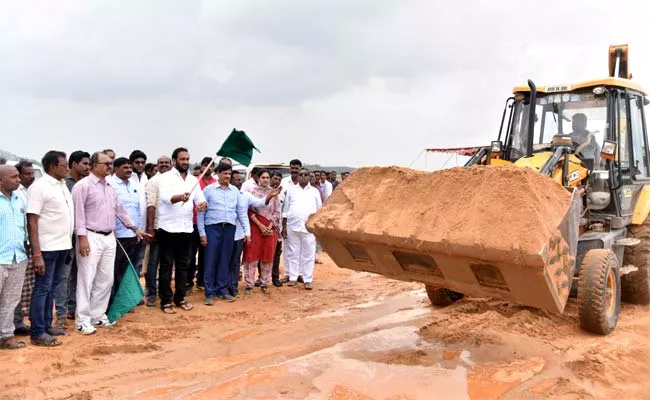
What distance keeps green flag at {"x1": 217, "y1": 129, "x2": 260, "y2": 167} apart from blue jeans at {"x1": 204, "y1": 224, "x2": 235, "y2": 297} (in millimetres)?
907

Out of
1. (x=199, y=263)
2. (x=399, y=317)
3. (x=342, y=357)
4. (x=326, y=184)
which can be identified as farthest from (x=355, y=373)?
(x=326, y=184)

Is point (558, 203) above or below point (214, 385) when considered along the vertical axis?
above

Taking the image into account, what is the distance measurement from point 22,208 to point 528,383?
183 inches

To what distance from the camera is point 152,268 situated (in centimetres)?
670

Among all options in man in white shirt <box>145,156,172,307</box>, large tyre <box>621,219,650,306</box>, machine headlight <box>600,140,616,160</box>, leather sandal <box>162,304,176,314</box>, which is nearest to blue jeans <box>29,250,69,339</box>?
man in white shirt <box>145,156,172,307</box>

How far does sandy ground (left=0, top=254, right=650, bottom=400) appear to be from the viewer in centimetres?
403

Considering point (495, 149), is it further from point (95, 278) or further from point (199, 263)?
point (95, 278)

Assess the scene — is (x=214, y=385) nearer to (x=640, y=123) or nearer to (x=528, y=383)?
(x=528, y=383)

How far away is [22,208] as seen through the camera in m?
5.00

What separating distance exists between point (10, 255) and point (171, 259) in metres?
1.93

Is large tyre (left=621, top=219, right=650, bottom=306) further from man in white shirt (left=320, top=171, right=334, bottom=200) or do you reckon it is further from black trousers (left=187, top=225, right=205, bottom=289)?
man in white shirt (left=320, top=171, right=334, bottom=200)

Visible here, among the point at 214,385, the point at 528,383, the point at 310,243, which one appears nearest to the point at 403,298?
the point at 310,243

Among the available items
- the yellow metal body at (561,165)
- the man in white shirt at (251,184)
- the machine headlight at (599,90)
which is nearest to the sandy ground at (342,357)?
the yellow metal body at (561,165)

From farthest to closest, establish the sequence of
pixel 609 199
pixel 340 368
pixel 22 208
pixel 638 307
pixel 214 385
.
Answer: pixel 638 307 < pixel 609 199 < pixel 22 208 < pixel 340 368 < pixel 214 385
